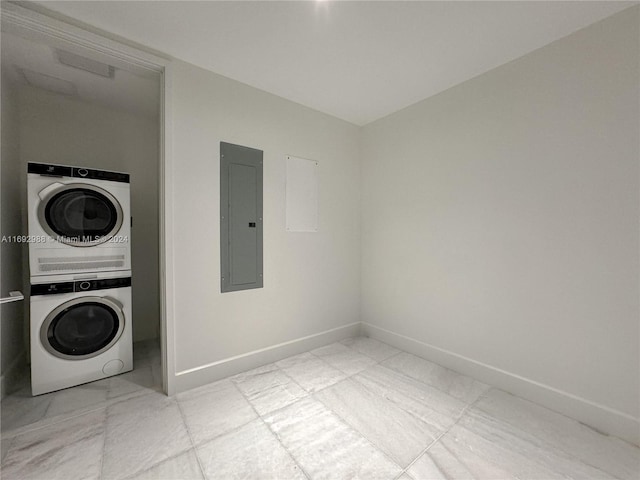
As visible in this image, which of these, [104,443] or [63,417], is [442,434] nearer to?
[104,443]

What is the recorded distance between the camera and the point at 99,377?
215cm

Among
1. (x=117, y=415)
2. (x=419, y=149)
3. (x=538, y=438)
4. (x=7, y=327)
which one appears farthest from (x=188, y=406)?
(x=419, y=149)

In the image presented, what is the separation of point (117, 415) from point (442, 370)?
256 centimetres

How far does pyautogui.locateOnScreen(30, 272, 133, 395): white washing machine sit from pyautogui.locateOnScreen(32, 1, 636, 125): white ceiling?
1871 millimetres

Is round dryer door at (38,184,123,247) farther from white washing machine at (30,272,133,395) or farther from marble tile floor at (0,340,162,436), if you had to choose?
marble tile floor at (0,340,162,436)

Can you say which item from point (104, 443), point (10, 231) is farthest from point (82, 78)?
point (104, 443)

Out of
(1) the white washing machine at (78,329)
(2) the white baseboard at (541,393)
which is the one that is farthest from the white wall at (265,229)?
(2) the white baseboard at (541,393)

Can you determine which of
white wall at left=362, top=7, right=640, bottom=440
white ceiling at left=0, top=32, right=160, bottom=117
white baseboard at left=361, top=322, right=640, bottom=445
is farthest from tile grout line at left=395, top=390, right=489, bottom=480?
white ceiling at left=0, top=32, right=160, bottom=117

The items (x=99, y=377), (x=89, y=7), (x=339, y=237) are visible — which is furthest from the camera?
(x=339, y=237)

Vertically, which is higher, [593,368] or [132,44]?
[132,44]

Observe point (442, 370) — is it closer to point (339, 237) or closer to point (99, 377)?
point (339, 237)

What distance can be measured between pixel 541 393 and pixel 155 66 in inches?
146

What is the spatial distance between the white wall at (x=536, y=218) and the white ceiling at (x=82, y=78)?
99.6 inches

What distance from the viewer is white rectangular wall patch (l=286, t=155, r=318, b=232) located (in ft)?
8.63
